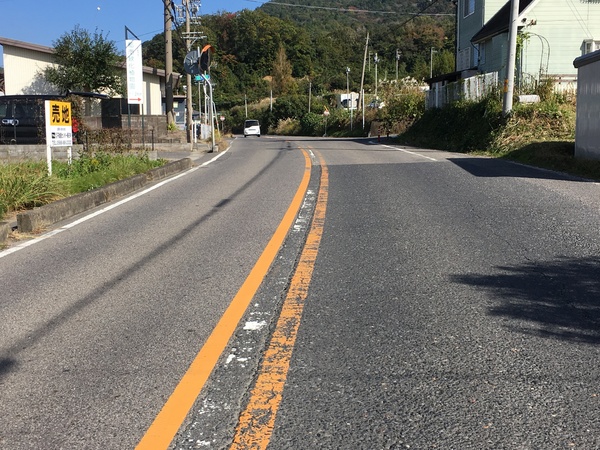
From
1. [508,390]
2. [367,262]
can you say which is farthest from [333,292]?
[508,390]

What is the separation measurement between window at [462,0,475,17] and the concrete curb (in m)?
28.4

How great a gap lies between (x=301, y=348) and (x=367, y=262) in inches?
87.7

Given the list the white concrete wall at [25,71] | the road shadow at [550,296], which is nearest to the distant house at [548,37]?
the white concrete wall at [25,71]

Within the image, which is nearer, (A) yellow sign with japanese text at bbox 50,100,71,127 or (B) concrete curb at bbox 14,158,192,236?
(B) concrete curb at bbox 14,158,192,236

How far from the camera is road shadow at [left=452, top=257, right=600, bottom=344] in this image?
166 inches

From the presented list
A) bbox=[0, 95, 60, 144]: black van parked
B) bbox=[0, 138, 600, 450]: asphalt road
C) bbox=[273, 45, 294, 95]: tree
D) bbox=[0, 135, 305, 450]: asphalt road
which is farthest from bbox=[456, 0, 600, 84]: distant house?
bbox=[273, 45, 294, 95]: tree

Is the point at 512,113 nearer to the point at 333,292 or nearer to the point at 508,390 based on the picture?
the point at 333,292

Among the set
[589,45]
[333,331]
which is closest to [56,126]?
[333,331]

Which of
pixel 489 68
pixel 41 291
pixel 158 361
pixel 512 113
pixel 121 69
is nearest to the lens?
pixel 158 361

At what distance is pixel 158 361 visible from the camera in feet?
12.4

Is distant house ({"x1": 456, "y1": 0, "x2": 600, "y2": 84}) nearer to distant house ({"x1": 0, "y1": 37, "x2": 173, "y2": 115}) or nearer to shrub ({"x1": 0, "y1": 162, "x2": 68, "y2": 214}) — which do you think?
distant house ({"x1": 0, "y1": 37, "x2": 173, "y2": 115})

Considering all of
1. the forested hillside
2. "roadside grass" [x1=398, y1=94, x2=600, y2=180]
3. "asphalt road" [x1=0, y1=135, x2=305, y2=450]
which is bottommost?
"asphalt road" [x1=0, y1=135, x2=305, y2=450]

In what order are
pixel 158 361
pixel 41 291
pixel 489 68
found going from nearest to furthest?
pixel 158 361
pixel 41 291
pixel 489 68

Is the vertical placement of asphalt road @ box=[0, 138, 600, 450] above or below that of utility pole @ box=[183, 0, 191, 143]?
below
